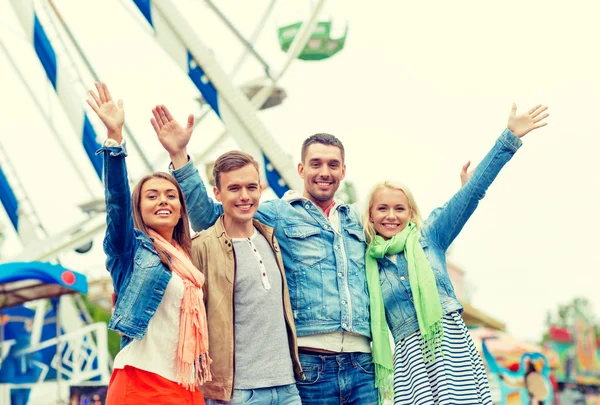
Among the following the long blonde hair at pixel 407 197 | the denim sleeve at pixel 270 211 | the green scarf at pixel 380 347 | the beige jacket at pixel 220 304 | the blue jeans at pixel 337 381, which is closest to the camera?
the beige jacket at pixel 220 304

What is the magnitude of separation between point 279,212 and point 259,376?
776 mm

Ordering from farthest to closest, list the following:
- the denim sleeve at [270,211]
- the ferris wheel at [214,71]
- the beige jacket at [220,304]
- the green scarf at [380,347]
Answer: the ferris wheel at [214,71], the denim sleeve at [270,211], the green scarf at [380,347], the beige jacket at [220,304]

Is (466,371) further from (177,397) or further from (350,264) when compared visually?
(177,397)

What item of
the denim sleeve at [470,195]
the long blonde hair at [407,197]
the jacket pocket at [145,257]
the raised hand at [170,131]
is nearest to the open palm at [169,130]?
the raised hand at [170,131]

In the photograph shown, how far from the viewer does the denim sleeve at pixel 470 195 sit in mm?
3453

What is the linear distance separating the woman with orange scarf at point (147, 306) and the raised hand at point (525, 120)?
155 centimetres

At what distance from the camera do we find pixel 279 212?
3.43 meters

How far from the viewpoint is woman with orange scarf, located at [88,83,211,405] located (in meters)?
2.75

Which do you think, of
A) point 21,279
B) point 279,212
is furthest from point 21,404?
point 279,212

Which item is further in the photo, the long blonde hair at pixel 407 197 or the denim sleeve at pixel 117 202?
the long blonde hair at pixel 407 197

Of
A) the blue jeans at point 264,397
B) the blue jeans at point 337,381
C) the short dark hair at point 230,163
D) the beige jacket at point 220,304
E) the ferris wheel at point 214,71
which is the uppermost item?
the ferris wheel at point 214,71

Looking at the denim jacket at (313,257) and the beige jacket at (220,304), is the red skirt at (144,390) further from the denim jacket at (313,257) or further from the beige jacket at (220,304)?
the denim jacket at (313,257)

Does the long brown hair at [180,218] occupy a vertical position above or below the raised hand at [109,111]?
below

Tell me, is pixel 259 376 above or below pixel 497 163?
below
